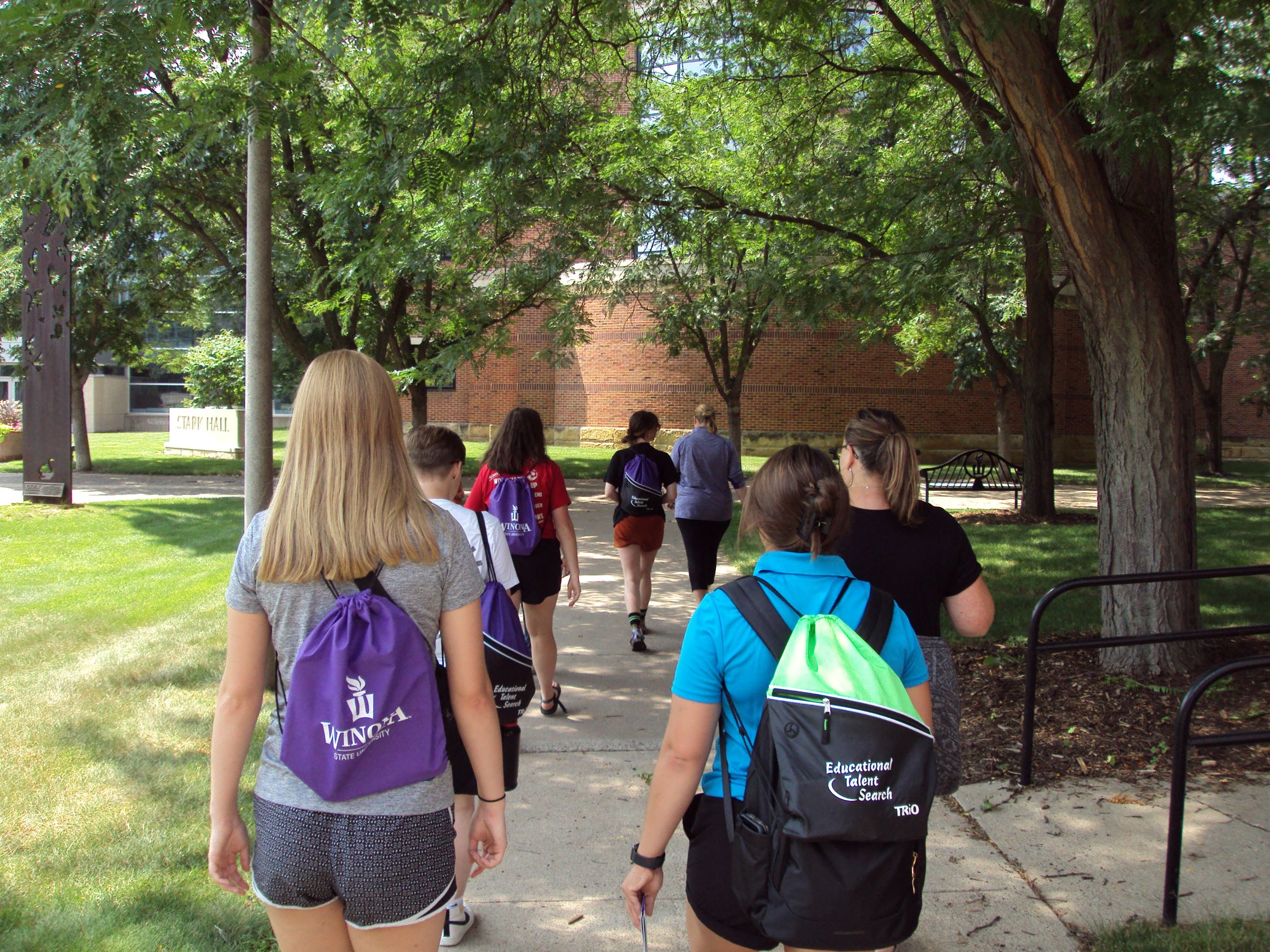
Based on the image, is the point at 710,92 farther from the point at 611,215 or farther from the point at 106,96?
the point at 106,96

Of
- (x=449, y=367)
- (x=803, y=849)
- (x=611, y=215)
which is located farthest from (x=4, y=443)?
(x=803, y=849)

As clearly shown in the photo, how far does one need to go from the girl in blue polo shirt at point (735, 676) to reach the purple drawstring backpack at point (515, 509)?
288 cm

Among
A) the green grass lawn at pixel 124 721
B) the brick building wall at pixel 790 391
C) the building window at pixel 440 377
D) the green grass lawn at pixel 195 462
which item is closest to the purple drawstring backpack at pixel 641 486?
the green grass lawn at pixel 124 721

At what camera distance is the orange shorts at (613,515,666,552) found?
A: 705cm

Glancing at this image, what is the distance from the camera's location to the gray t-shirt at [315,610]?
1.94 metres

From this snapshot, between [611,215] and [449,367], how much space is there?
339 cm

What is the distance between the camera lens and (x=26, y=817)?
412 cm

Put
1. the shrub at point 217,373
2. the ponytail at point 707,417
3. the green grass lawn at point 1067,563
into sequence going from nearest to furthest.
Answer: the ponytail at point 707,417 → the green grass lawn at point 1067,563 → the shrub at point 217,373

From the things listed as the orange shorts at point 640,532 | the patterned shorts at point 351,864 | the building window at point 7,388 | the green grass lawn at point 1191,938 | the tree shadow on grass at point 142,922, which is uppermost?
the building window at point 7,388

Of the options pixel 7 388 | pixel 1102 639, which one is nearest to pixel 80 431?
pixel 1102 639

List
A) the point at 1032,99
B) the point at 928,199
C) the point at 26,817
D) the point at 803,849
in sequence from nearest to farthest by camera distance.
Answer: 1. the point at 803,849
2. the point at 26,817
3. the point at 1032,99
4. the point at 928,199

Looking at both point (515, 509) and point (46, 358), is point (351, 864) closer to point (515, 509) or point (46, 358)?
point (515, 509)

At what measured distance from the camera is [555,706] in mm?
5738

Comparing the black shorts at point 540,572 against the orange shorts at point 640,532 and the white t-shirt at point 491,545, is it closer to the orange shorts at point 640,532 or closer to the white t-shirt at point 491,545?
the white t-shirt at point 491,545
